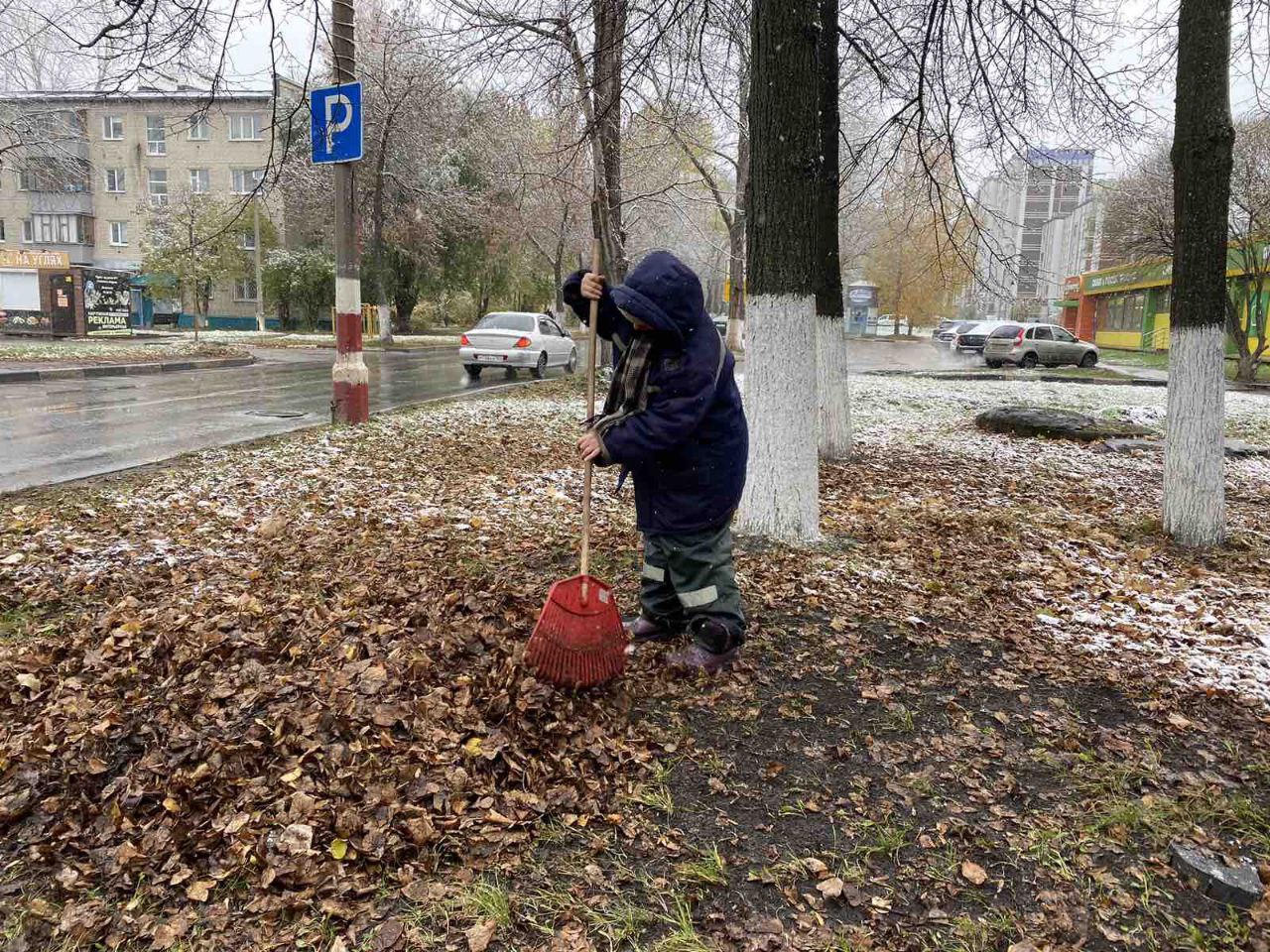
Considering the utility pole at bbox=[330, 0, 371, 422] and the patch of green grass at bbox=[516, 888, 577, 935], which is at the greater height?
the utility pole at bbox=[330, 0, 371, 422]

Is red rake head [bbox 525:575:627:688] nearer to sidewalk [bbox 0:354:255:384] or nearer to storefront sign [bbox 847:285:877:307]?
sidewalk [bbox 0:354:255:384]

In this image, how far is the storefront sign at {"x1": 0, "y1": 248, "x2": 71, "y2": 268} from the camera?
27.3 meters

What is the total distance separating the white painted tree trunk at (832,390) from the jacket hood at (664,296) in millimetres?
5466

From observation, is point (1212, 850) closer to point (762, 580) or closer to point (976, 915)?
point (976, 915)

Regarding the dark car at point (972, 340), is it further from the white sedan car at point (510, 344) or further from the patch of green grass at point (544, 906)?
the patch of green grass at point (544, 906)

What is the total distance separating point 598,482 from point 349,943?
17.9ft

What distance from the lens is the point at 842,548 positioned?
5094mm

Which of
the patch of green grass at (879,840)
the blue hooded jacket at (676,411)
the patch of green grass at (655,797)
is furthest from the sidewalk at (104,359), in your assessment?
the patch of green grass at (879,840)

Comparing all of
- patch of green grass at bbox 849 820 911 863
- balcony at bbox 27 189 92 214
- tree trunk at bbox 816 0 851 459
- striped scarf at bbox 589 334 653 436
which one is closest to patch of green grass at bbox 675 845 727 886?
patch of green grass at bbox 849 820 911 863

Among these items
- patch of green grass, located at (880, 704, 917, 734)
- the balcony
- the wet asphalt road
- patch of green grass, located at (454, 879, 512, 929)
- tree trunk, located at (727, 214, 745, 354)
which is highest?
the balcony

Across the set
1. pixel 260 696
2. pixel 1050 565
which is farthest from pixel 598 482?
pixel 260 696

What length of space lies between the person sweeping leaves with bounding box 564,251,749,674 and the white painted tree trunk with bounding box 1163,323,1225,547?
12.0 ft

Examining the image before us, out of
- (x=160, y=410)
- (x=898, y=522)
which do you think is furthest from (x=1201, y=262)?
(x=160, y=410)

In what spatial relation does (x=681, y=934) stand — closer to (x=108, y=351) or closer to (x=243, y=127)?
(x=108, y=351)
